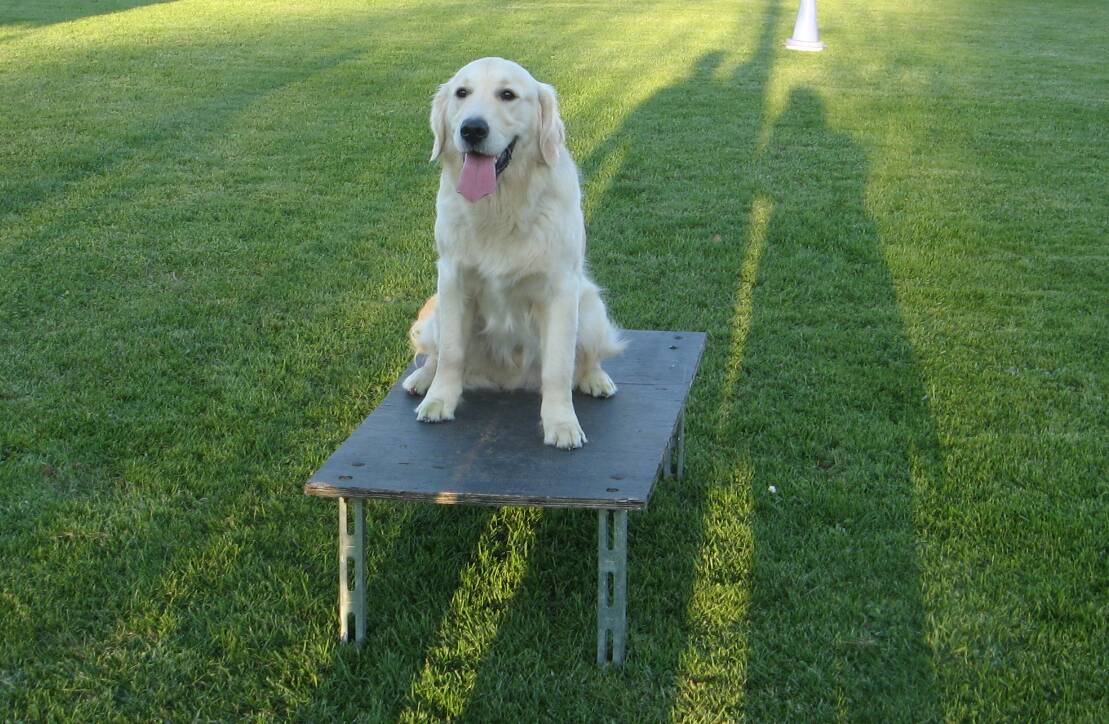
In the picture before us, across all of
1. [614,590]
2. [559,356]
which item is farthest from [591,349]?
[614,590]

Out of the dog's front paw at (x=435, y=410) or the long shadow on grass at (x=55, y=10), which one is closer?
the dog's front paw at (x=435, y=410)

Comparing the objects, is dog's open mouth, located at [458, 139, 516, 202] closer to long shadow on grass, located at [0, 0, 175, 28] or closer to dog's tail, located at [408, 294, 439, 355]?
dog's tail, located at [408, 294, 439, 355]

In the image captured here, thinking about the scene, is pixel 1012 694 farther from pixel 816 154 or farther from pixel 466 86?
pixel 816 154

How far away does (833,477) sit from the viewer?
4.25 meters

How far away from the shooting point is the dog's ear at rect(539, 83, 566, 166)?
3508 mm

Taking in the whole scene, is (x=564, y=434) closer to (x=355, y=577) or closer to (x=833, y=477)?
(x=355, y=577)

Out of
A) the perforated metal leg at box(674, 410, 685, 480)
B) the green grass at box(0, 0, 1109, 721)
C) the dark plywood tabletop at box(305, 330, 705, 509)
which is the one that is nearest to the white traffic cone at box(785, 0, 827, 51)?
the green grass at box(0, 0, 1109, 721)

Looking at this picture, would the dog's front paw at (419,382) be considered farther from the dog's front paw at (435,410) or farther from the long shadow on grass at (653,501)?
the long shadow on grass at (653,501)

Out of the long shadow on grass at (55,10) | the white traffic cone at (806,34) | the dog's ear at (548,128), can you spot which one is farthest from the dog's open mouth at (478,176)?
the long shadow on grass at (55,10)

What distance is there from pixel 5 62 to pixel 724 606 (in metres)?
12.6

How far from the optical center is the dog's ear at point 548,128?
3.51 metres

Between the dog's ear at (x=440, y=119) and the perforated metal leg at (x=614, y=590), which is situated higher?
the dog's ear at (x=440, y=119)

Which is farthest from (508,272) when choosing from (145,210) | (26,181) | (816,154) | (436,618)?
(816,154)

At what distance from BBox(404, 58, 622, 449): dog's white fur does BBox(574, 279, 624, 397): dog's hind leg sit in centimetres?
15
